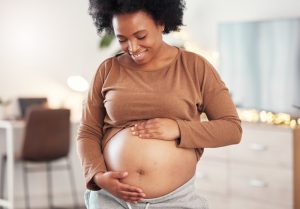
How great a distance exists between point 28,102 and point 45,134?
0.55m

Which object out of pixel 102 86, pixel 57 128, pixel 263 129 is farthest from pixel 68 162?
pixel 102 86

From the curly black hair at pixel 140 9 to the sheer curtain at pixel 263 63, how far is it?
6.75ft

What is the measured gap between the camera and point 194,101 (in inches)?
61.4

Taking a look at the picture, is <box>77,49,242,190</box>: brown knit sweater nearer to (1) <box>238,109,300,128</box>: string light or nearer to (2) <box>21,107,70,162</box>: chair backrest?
(1) <box>238,109,300,128</box>: string light

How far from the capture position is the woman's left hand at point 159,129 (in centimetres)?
153

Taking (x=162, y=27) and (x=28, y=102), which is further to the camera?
(x=28, y=102)

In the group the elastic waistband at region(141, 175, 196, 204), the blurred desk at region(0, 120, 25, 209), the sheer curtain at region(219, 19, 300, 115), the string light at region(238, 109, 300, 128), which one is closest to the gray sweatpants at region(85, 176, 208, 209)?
the elastic waistband at region(141, 175, 196, 204)

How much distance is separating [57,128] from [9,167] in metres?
0.41

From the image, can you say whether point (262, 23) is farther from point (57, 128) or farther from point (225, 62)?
point (57, 128)

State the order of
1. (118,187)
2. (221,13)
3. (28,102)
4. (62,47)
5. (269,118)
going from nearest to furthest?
(118,187), (269,118), (221,13), (28,102), (62,47)

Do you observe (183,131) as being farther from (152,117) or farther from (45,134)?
(45,134)

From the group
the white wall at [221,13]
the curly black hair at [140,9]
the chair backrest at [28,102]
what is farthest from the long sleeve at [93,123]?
the chair backrest at [28,102]

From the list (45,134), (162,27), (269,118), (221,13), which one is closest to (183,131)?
(162,27)

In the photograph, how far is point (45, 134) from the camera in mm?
3912
